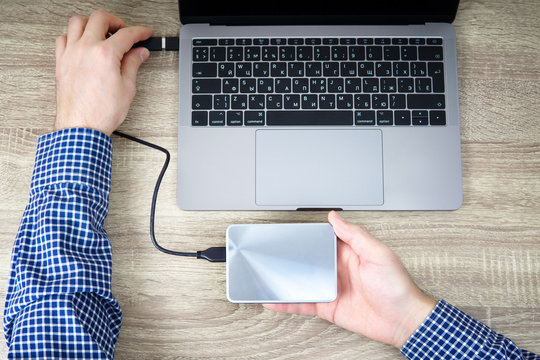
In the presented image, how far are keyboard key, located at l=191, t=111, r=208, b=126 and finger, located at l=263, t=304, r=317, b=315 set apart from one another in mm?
317

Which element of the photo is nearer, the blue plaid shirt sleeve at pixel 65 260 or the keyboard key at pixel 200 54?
the blue plaid shirt sleeve at pixel 65 260

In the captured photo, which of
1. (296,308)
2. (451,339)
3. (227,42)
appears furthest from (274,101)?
(451,339)

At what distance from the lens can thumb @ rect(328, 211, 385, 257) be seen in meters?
0.77

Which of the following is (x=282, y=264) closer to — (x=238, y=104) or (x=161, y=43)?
(x=238, y=104)

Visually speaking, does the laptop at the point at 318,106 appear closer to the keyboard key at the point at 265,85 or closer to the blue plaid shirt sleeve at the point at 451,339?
the keyboard key at the point at 265,85

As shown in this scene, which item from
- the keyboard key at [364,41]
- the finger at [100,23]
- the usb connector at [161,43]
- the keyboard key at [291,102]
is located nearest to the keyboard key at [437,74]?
the keyboard key at [364,41]

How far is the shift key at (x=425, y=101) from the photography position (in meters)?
0.84

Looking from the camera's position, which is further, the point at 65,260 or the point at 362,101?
the point at 362,101

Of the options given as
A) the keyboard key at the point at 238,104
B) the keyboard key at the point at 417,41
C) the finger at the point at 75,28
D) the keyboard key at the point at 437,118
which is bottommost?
the keyboard key at the point at 437,118

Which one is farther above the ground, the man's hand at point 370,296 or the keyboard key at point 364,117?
the keyboard key at point 364,117

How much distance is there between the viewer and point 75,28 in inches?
33.4

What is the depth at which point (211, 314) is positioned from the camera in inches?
32.4

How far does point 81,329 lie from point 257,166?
1.17 ft

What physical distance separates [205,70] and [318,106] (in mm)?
199
